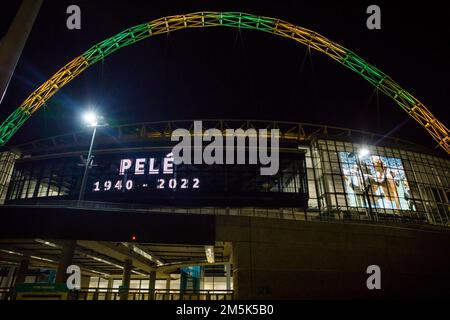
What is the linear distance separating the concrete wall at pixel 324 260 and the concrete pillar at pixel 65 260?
398 inches

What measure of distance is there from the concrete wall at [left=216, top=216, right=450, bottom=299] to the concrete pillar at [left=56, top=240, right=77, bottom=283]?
10.1 m

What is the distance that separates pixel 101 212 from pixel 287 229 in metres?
12.6

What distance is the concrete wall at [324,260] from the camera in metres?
17.9

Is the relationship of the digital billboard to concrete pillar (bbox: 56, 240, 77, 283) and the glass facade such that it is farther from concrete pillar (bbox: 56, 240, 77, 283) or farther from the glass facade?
concrete pillar (bbox: 56, 240, 77, 283)

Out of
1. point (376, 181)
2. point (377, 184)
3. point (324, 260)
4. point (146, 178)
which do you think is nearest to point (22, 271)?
point (146, 178)

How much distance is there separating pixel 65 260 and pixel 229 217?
37.4 ft

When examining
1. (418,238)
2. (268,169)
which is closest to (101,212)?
(268,169)

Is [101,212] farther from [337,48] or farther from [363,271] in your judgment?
[337,48]

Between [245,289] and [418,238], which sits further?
[418,238]

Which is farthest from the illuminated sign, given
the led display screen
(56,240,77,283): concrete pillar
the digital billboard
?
the digital billboard

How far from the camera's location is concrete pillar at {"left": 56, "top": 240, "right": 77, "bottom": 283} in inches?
725

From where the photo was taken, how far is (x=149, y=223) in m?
18.3

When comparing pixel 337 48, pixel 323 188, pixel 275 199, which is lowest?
pixel 275 199
